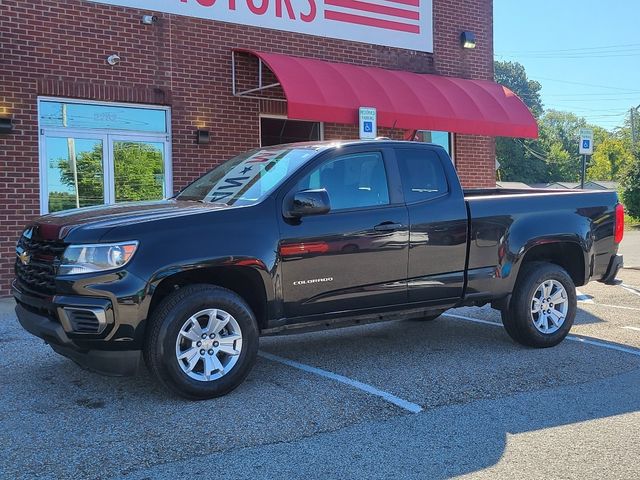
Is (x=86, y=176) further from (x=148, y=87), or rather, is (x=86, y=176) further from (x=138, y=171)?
(x=148, y=87)

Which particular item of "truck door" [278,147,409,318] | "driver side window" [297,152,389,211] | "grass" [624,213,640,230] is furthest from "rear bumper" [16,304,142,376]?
"grass" [624,213,640,230]

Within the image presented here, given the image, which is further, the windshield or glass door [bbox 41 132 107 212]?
glass door [bbox 41 132 107 212]

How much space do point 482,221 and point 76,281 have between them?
3541 mm

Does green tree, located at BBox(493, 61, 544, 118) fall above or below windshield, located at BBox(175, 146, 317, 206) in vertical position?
above

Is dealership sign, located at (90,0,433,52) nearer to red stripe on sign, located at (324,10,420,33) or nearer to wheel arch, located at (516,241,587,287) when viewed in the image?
red stripe on sign, located at (324,10,420,33)

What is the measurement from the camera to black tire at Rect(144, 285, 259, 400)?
4.55m

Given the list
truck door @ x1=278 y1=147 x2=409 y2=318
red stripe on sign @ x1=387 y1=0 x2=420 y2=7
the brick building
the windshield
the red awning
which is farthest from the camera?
red stripe on sign @ x1=387 y1=0 x2=420 y2=7

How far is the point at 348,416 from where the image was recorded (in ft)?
14.8

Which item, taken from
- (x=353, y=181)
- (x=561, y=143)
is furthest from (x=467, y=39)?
(x=561, y=143)

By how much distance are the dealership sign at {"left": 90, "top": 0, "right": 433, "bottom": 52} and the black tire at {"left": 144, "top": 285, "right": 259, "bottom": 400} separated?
679cm

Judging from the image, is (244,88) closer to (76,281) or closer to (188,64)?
(188,64)

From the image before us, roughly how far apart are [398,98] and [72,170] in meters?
5.40

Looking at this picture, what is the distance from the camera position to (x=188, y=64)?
34.3 ft

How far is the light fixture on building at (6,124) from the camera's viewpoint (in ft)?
29.5
